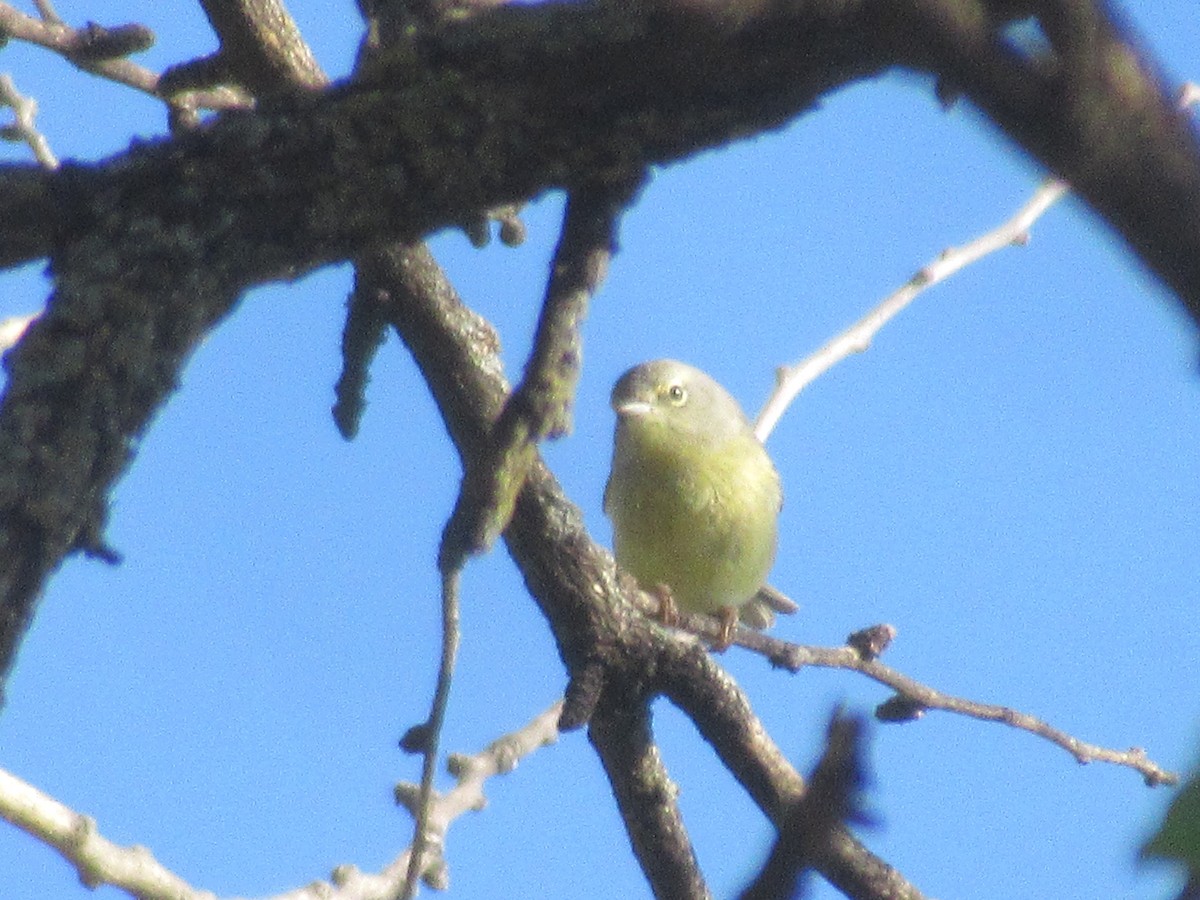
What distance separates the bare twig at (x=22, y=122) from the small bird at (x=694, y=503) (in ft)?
11.9

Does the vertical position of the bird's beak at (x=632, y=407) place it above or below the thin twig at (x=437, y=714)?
above

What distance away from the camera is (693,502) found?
25.2ft

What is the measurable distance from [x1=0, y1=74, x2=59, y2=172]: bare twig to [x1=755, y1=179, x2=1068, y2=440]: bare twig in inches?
97.2

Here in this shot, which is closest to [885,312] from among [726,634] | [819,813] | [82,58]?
[726,634]

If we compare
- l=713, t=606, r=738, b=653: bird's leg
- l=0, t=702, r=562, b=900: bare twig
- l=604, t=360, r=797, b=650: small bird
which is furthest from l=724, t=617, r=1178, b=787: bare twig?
l=604, t=360, r=797, b=650: small bird

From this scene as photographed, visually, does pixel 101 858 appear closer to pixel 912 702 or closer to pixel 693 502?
pixel 912 702

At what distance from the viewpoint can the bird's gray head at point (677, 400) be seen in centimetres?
816

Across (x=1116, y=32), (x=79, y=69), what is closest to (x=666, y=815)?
(x=79, y=69)

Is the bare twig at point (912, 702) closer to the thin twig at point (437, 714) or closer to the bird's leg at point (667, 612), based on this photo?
the bird's leg at point (667, 612)

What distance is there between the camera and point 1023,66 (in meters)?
0.71

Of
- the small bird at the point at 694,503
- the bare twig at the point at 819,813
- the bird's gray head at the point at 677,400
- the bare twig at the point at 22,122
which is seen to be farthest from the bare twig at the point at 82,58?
the bird's gray head at the point at 677,400

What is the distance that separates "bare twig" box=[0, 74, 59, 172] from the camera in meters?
4.89

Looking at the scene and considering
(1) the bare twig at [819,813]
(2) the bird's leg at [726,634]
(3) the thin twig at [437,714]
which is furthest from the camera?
(2) the bird's leg at [726,634]

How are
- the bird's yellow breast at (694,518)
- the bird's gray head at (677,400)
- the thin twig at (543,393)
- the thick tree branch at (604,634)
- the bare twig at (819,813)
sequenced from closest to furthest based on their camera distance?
the bare twig at (819,813), the thin twig at (543,393), the thick tree branch at (604,634), the bird's yellow breast at (694,518), the bird's gray head at (677,400)
